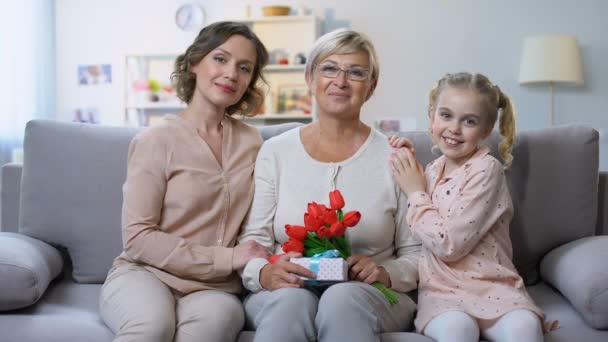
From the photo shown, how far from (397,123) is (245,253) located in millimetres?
3762

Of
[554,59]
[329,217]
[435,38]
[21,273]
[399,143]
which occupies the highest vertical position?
[435,38]

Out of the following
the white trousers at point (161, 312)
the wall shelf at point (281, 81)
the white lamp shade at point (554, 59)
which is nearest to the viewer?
the white trousers at point (161, 312)

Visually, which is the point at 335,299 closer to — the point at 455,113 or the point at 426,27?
the point at 455,113

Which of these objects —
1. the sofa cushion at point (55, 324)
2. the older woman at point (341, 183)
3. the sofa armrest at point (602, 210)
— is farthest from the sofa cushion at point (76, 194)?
the sofa armrest at point (602, 210)

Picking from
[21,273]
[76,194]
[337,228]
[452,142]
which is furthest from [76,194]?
[452,142]

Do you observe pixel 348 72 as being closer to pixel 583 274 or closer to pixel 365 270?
pixel 365 270

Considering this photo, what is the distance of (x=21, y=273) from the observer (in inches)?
73.6

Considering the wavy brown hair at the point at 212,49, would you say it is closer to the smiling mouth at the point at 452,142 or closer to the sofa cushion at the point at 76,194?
the sofa cushion at the point at 76,194

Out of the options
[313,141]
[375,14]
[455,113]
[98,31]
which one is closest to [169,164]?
[313,141]

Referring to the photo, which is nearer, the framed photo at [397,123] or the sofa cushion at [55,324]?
the sofa cushion at [55,324]

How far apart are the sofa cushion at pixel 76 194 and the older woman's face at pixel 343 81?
28.0 inches

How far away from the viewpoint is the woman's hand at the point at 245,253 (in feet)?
6.09

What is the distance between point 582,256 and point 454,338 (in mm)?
545

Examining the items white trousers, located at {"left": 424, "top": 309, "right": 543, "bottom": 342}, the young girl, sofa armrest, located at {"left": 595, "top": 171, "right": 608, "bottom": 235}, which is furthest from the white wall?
white trousers, located at {"left": 424, "top": 309, "right": 543, "bottom": 342}
